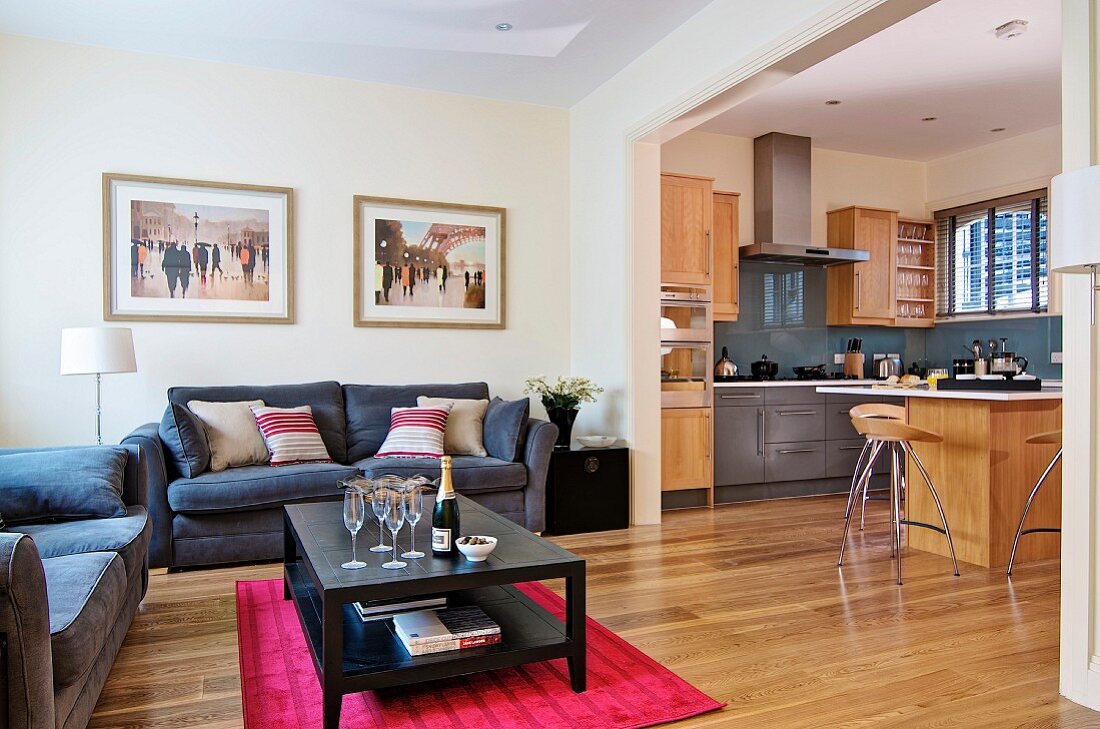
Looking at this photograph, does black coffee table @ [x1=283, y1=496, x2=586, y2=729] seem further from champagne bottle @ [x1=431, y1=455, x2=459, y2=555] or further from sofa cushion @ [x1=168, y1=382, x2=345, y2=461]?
sofa cushion @ [x1=168, y1=382, x2=345, y2=461]

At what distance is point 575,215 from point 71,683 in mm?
4574

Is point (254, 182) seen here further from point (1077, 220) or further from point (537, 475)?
point (1077, 220)

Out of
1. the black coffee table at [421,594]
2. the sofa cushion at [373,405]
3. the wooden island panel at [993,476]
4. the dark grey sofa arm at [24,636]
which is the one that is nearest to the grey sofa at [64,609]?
the dark grey sofa arm at [24,636]

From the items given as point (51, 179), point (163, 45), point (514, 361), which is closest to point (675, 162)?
point (514, 361)

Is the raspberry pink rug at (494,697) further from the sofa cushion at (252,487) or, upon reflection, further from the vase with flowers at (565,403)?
the vase with flowers at (565,403)

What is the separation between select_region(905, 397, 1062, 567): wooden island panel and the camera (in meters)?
4.13

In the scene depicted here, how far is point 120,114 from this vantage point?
475 centimetres

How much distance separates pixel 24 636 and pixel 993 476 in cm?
422

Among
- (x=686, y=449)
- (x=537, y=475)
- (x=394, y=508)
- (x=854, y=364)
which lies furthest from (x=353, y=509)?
(x=854, y=364)

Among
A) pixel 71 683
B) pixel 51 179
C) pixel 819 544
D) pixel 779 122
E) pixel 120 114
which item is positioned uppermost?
pixel 779 122

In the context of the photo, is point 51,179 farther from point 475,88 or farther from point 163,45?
point 475,88

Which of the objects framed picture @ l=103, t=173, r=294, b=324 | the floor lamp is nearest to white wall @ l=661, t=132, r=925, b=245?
framed picture @ l=103, t=173, r=294, b=324

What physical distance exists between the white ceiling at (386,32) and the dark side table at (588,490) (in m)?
2.47

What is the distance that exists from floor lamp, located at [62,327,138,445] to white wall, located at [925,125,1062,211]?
6.78 meters
